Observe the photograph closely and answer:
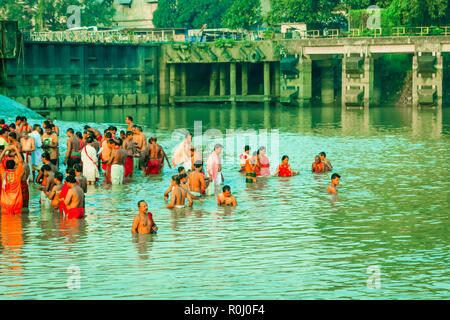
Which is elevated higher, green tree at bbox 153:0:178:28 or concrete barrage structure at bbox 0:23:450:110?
green tree at bbox 153:0:178:28

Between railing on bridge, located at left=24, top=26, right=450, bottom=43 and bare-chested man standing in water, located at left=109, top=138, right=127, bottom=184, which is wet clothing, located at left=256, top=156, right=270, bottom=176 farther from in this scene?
railing on bridge, located at left=24, top=26, right=450, bottom=43

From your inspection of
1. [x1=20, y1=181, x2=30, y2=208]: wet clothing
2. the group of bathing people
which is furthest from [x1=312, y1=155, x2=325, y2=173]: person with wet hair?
[x1=20, y1=181, x2=30, y2=208]: wet clothing

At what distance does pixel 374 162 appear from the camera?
33.9 metres

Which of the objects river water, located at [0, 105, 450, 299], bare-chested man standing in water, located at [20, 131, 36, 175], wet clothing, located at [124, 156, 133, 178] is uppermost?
bare-chested man standing in water, located at [20, 131, 36, 175]

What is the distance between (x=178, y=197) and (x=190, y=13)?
3452 inches

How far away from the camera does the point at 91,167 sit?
85.0 feet

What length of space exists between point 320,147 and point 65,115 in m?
26.3

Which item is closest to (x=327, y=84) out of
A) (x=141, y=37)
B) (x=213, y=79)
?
(x=213, y=79)

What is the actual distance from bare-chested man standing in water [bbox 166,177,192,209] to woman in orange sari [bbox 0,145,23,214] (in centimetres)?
409

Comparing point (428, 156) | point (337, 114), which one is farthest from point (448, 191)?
point (337, 114)

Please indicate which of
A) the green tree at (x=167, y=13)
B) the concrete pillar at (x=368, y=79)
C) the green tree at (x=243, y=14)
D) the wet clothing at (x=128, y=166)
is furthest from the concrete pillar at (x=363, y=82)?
the green tree at (x=167, y=13)

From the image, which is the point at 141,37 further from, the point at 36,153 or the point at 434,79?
the point at 36,153

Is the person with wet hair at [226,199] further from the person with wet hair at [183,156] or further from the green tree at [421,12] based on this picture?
the green tree at [421,12]

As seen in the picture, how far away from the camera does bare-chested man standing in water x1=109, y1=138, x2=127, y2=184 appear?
1022 inches
